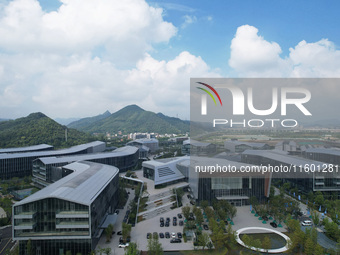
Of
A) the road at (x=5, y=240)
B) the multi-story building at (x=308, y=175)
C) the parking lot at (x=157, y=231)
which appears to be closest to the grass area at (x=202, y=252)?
the parking lot at (x=157, y=231)

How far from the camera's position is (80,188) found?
37.5 ft

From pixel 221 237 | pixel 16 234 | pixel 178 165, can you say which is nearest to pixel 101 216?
pixel 16 234

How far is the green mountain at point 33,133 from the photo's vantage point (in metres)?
35.7

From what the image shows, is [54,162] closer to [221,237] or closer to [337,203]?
[221,237]

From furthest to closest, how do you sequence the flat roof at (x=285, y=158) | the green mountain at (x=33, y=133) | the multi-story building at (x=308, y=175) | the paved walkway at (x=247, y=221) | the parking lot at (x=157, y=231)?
the green mountain at (x=33, y=133) → the flat roof at (x=285, y=158) → the multi-story building at (x=308, y=175) → the paved walkway at (x=247, y=221) → the parking lot at (x=157, y=231)

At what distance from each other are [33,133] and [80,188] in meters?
32.9

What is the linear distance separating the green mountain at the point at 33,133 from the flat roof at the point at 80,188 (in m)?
26.7

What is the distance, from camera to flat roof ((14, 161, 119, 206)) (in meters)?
10.0

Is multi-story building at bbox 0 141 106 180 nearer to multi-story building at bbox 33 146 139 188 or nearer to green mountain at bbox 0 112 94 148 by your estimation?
multi-story building at bbox 33 146 139 188

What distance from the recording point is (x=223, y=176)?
1570cm

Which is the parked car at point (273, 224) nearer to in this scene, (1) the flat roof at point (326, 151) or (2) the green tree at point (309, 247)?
(2) the green tree at point (309, 247)

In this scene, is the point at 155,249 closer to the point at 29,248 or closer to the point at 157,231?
the point at 157,231

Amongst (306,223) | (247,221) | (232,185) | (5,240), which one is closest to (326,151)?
(306,223)

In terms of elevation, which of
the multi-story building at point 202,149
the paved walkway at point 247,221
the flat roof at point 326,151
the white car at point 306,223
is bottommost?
the paved walkway at point 247,221
